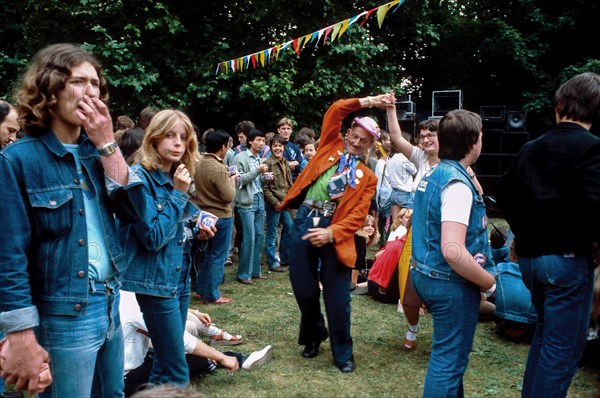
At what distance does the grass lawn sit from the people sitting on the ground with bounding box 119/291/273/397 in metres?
0.11

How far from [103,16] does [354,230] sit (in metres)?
10.5

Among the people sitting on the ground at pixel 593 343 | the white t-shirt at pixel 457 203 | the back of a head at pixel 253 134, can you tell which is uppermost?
the back of a head at pixel 253 134

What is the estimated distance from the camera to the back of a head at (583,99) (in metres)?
2.77

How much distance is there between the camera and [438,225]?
2.71 meters

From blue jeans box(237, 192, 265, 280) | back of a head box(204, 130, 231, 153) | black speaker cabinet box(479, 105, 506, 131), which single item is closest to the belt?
back of a head box(204, 130, 231, 153)

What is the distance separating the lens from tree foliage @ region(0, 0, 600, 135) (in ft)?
39.3

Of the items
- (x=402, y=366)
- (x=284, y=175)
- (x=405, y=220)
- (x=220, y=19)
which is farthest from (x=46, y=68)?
(x=220, y=19)

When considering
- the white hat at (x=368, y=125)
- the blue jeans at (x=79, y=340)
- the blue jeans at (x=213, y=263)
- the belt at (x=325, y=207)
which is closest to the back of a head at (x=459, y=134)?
the white hat at (x=368, y=125)

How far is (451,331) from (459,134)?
3.34 ft

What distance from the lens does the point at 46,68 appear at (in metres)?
1.82

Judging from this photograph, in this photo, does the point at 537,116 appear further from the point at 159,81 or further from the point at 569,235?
the point at 569,235

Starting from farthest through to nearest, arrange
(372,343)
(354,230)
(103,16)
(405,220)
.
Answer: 1. (103,16)
2. (405,220)
3. (372,343)
4. (354,230)

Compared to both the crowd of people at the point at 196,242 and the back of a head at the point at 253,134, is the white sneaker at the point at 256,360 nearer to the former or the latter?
the crowd of people at the point at 196,242

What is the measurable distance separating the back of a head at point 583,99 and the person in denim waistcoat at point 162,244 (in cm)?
206
